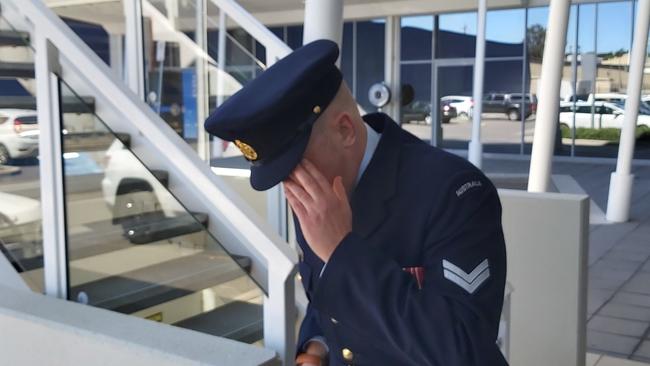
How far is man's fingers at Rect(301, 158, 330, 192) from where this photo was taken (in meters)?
1.29

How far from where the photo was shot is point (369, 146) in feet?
4.99

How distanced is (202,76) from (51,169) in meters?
3.55

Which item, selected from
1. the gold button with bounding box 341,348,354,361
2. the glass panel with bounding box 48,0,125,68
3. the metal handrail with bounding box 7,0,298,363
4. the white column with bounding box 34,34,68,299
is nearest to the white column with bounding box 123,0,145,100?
the glass panel with bounding box 48,0,125,68

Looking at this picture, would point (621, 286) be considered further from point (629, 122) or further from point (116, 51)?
point (116, 51)

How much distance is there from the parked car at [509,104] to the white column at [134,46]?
47.8ft

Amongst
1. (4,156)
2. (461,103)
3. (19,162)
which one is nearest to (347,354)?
(19,162)

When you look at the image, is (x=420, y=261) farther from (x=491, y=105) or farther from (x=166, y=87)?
(x=491, y=105)

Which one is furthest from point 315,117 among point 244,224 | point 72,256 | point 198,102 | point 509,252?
point 198,102

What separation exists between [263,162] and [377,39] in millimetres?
20415

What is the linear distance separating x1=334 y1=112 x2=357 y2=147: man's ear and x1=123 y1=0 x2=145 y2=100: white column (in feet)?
17.8

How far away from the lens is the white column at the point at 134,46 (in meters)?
6.56

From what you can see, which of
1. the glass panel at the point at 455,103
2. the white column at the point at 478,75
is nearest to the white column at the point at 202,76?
the white column at the point at 478,75

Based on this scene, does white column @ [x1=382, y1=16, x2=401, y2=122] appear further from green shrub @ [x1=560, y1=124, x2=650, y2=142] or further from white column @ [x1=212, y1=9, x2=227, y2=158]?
white column @ [x1=212, y1=9, x2=227, y2=158]

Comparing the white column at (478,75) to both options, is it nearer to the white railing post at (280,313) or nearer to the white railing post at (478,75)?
the white railing post at (478,75)
